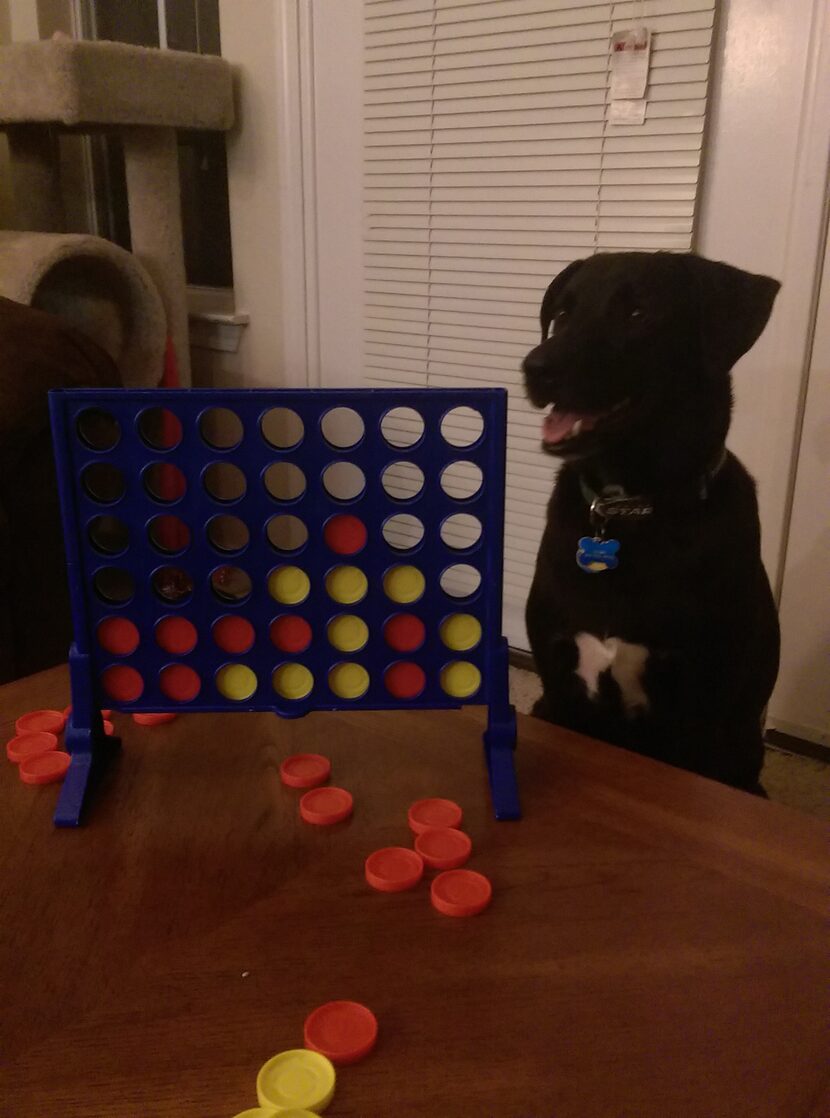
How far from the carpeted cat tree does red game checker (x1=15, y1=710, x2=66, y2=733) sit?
1242 mm

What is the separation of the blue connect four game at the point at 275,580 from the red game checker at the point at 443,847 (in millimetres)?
55

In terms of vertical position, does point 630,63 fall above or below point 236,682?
above

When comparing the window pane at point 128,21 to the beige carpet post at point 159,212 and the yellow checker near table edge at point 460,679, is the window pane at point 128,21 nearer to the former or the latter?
the beige carpet post at point 159,212

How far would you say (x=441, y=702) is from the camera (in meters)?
0.85

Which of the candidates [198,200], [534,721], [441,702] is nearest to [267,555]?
[441,702]

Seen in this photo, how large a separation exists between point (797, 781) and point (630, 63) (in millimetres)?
1322

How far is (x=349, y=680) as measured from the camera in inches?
33.5

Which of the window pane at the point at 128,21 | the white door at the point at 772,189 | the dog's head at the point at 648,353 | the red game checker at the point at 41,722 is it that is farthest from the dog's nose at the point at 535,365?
the window pane at the point at 128,21

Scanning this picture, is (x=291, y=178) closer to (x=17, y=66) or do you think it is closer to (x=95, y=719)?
(x=17, y=66)

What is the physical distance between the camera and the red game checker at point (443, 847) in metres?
0.72

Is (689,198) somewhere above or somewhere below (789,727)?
above

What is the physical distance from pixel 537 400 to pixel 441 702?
42 centimetres

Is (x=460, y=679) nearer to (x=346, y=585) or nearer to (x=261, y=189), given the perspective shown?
(x=346, y=585)

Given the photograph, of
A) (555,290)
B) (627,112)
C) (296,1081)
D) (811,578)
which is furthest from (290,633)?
(627,112)
